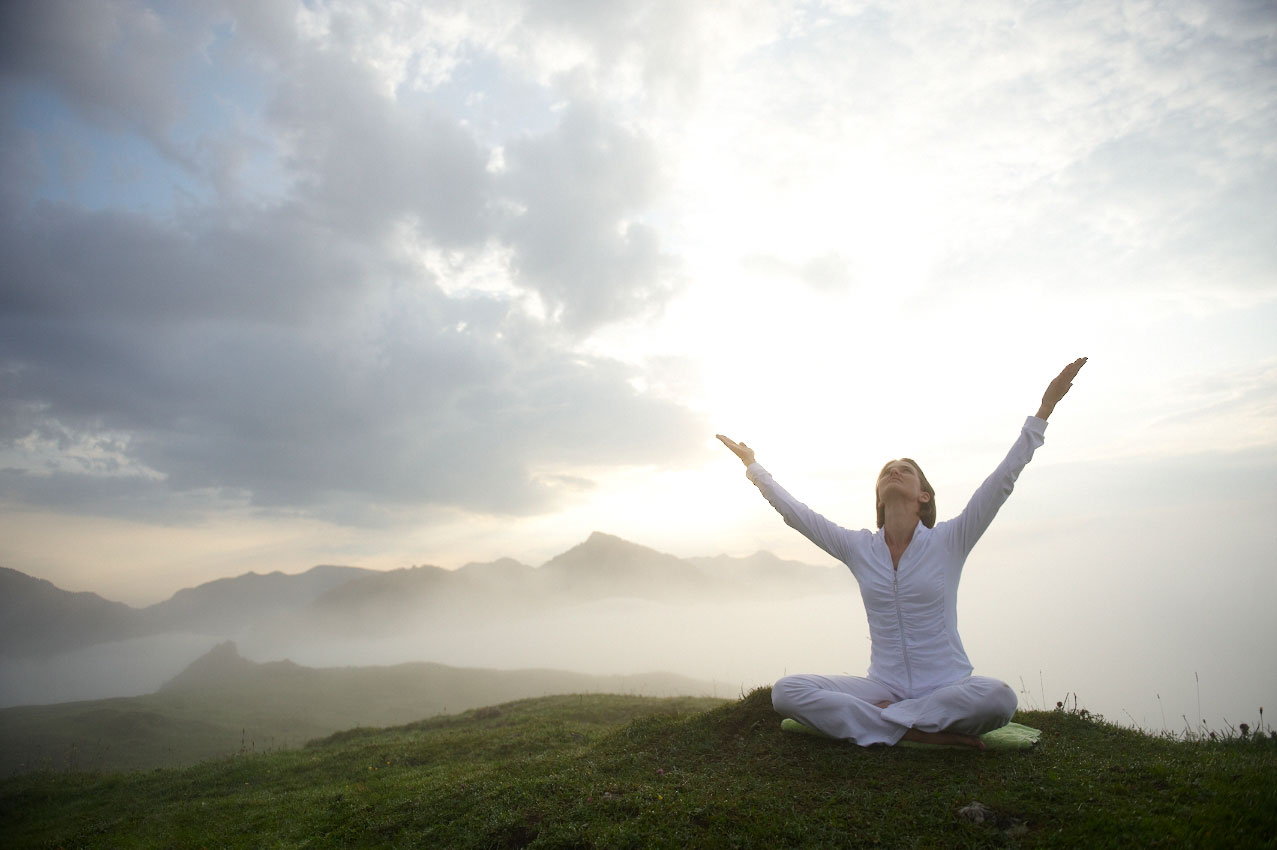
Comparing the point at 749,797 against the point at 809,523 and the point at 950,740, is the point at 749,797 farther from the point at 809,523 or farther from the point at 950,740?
the point at 809,523

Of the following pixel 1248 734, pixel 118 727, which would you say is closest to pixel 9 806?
pixel 1248 734

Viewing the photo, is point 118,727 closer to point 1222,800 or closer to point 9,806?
point 9,806

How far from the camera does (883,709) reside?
22.6 feet

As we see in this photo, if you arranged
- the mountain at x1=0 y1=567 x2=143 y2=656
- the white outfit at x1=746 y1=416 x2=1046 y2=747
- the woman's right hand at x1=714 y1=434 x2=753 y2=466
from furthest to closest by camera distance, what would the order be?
the mountain at x1=0 y1=567 x2=143 y2=656 < the woman's right hand at x1=714 y1=434 x2=753 y2=466 < the white outfit at x1=746 y1=416 x2=1046 y2=747

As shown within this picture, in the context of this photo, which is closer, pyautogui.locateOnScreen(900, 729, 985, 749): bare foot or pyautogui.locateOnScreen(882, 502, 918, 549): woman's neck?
pyautogui.locateOnScreen(900, 729, 985, 749): bare foot

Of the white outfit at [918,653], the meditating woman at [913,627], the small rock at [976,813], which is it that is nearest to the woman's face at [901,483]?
the meditating woman at [913,627]

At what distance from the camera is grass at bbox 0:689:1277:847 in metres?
4.70

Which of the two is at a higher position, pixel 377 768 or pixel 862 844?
pixel 862 844

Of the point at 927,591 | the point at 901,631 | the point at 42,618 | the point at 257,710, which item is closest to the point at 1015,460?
the point at 927,591

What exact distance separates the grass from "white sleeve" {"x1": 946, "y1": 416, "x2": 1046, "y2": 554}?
2289 millimetres

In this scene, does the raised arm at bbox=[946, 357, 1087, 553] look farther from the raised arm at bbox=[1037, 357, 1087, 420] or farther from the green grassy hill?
the green grassy hill

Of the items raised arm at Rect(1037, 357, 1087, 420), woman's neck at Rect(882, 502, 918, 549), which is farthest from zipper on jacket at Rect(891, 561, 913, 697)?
raised arm at Rect(1037, 357, 1087, 420)

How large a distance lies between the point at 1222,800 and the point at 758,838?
11.4ft

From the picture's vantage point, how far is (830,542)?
7.62m
